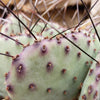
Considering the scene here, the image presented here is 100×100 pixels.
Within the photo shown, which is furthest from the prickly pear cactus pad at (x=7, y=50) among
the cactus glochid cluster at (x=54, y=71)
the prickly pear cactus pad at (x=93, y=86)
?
the prickly pear cactus pad at (x=93, y=86)

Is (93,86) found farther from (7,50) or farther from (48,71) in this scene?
(7,50)

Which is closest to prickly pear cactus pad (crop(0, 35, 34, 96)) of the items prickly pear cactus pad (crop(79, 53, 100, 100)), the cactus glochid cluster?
Answer: the cactus glochid cluster

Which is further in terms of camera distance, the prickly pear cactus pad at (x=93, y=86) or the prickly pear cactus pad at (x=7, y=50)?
the prickly pear cactus pad at (x=7, y=50)

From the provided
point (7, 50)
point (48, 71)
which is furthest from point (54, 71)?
point (7, 50)

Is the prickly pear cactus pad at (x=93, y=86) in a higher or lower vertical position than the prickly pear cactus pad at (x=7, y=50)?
lower

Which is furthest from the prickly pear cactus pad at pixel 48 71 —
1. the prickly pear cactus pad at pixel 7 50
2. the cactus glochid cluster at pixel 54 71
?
the prickly pear cactus pad at pixel 7 50

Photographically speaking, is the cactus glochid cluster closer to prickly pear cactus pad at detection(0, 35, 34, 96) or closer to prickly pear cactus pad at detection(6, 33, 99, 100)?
prickly pear cactus pad at detection(6, 33, 99, 100)

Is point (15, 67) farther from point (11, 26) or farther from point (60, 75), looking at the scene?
point (11, 26)

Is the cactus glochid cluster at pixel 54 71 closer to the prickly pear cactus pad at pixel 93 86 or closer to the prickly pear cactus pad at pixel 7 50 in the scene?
the prickly pear cactus pad at pixel 93 86
